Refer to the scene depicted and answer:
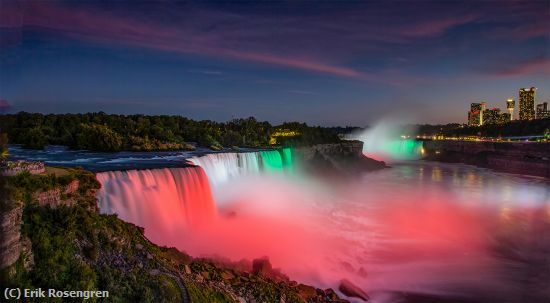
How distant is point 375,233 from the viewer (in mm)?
21812

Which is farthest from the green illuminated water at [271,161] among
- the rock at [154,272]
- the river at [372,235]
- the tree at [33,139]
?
the rock at [154,272]

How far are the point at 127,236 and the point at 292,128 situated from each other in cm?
5827

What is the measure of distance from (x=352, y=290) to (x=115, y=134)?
26.8 meters

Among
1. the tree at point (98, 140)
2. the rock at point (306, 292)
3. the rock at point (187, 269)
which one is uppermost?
the tree at point (98, 140)

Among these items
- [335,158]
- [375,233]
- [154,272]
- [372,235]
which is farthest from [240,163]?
[154,272]

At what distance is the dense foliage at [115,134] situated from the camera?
106ft

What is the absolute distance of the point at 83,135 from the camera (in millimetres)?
32875

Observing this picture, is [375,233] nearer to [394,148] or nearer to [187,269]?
[187,269]

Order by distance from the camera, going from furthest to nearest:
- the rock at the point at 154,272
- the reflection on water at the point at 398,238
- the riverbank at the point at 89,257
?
the reflection on water at the point at 398,238, the rock at the point at 154,272, the riverbank at the point at 89,257

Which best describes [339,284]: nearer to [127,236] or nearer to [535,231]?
[127,236]

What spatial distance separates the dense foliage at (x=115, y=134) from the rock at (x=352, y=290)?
1891cm

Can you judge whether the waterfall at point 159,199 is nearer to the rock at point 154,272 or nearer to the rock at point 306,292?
the rock at point 154,272

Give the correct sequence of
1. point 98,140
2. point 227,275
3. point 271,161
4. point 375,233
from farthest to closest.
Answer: point 271,161
point 98,140
point 375,233
point 227,275

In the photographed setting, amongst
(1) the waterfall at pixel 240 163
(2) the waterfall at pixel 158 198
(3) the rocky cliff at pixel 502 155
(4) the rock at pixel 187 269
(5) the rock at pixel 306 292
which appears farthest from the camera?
(3) the rocky cliff at pixel 502 155
